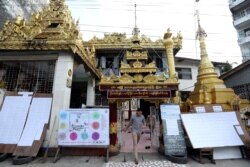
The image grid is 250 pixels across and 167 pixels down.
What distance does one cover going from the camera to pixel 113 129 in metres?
7.64

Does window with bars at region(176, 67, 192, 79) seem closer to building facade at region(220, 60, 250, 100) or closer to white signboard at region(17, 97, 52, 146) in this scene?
building facade at region(220, 60, 250, 100)

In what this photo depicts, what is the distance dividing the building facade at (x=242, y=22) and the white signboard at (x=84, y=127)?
27668mm

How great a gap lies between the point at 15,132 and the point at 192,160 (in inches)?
265

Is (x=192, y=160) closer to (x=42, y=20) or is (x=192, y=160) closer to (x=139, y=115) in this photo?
(x=139, y=115)

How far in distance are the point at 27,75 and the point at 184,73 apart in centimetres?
1704

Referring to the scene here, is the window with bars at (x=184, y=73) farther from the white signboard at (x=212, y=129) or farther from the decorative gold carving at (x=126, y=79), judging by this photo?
the decorative gold carving at (x=126, y=79)

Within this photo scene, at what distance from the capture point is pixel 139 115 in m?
7.23

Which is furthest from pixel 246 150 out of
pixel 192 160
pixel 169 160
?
pixel 169 160

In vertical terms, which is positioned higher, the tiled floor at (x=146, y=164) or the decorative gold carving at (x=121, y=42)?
the decorative gold carving at (x=121, y=42)

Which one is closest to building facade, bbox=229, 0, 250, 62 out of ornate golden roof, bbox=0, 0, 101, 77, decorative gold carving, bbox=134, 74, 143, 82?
decorative gold carving, bbox=134, 74, 143, 82

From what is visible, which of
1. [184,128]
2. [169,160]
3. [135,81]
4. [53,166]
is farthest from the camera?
[135,81]

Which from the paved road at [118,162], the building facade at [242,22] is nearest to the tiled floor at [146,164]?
the paved road at [118,162]

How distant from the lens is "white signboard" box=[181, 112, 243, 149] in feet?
21.8

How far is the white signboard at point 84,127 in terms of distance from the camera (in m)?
7.17
